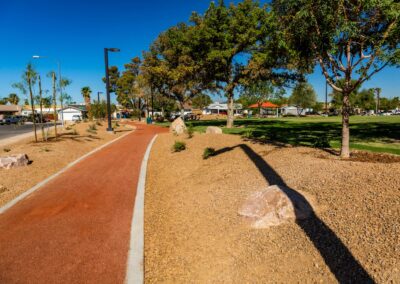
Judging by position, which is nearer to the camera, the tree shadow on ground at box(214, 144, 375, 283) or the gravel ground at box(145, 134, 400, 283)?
the tree shadow on ground at box(214, 144, 375, 283)

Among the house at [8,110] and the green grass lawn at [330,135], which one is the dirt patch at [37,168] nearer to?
the green grass lawn at [330,135]

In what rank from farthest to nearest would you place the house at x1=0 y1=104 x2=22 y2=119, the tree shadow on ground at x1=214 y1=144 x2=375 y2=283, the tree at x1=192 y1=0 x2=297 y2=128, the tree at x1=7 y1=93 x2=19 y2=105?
the tree at x1=7 y1=93 x2=19 y2=105, the house at x1=0 y1=104 x2=22 y2=119, the tree at x1=192 y1=0 x2=297 y2=128, the tree shadow on ground at x1=214 y1=144 x2=375 y2=283

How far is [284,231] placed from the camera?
5.04 metres

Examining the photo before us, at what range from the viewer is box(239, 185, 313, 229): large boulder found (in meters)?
5.38

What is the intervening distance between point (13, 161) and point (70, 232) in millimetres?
7310

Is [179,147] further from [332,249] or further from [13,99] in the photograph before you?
[13,99]

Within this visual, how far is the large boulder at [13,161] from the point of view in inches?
432

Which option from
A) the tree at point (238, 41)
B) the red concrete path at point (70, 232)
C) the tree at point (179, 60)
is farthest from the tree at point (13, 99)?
the red concrete path at point (70, 232)

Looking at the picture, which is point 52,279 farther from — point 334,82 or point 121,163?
point 334,82

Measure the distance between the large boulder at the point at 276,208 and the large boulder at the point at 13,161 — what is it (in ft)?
32.1

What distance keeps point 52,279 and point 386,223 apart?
5385 mm

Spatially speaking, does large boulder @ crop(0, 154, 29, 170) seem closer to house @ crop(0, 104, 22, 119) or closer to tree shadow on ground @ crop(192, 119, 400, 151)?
tree shadow on ground @ crop(192, 119, 400, 151)

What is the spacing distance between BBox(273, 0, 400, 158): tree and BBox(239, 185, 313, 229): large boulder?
4.49 meters

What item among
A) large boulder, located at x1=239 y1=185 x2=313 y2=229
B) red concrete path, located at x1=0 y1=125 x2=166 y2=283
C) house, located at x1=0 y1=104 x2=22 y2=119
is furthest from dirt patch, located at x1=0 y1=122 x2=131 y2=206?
house, located at x1=0 y1=104 x2=22 y2=119
